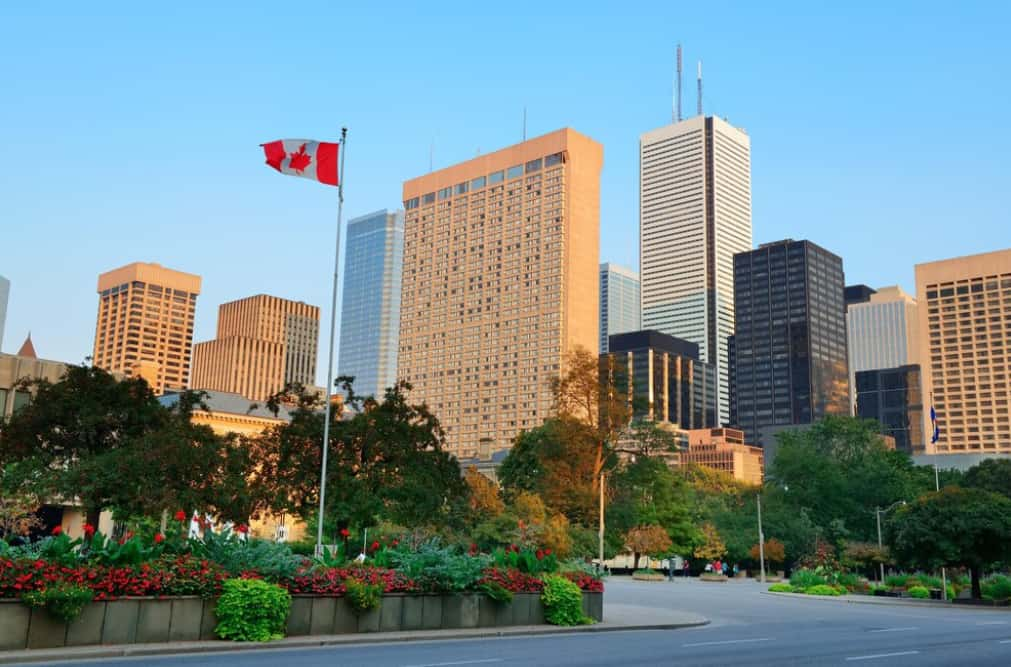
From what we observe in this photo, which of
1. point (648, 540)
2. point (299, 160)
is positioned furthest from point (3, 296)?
point (299, 160)

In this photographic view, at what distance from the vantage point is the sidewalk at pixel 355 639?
1733 cm

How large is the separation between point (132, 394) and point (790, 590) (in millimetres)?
38056

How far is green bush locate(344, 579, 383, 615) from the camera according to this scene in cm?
2236

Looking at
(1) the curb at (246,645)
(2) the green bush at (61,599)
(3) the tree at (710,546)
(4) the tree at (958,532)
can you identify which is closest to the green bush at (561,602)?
(1) the curb at (246,645)

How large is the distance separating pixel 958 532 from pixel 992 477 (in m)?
70.7

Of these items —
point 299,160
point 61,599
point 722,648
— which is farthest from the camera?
point 299,160

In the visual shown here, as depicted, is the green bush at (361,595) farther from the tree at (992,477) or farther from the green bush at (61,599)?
the tree at (992,477)

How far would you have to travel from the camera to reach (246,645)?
771 inches

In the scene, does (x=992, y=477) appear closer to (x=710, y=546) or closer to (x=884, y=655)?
(x=710, y=546)

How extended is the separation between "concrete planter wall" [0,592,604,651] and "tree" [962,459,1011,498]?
307ft

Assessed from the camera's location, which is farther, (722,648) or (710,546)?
(710,546)

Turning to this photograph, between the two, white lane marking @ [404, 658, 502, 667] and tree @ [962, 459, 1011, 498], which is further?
tree @ [962, 459, 1011, 498]

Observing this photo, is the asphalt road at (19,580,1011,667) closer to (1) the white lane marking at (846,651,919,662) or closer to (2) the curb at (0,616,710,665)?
(1) the white lane marking at (846,651,919,662)

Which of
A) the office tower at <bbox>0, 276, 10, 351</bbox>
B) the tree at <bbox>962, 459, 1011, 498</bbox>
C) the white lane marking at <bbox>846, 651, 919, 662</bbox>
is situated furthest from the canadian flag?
the office tower at <bbox>0, 276, 10, 351</bbox>
